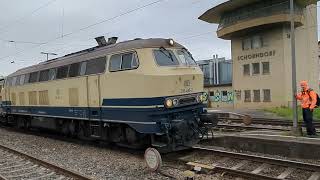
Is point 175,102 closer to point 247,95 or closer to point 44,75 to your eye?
point 44,75

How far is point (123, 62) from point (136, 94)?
3.86ft

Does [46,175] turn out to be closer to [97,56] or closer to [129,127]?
[129,127]

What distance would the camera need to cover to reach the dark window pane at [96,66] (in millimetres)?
12570

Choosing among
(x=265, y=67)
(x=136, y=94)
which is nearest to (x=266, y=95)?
(x=265, y=67)

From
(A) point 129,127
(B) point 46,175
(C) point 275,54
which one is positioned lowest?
(B) point 46,175

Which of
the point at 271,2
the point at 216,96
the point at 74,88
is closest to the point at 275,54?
the point at 271,2

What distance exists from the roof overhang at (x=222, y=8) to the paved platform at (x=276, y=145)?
92.1 ft

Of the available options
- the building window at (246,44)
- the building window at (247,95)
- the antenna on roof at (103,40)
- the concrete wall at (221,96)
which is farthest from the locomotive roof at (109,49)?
the concrete wall at (221,96)

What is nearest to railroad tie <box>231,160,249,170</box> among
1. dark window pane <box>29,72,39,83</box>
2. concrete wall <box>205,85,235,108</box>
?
dark window pane <box>29,72,39,83</box>

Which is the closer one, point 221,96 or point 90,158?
point 90,158

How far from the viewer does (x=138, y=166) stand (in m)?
10.5

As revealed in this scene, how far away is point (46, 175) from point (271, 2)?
107 ft

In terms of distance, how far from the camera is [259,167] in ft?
31.1

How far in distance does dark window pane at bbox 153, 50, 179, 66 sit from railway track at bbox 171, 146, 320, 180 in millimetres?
2636
